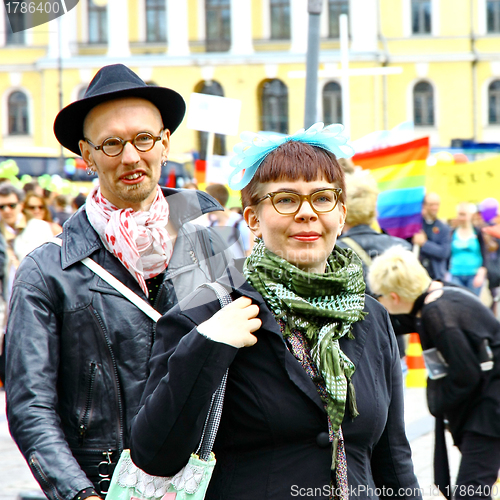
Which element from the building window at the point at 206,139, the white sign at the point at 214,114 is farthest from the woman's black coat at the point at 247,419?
the building window at the point at 206,139

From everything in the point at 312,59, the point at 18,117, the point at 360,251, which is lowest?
the point at 360,251

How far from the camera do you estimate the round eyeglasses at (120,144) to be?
2.71m

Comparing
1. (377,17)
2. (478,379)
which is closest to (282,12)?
(377,17)

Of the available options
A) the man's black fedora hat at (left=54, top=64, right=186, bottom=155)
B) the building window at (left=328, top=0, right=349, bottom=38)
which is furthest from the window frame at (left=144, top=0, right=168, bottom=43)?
the man's black fedora hat at (left=54, top=64, right=186, bottom=155)

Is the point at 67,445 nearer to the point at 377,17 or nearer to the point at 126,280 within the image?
the point at 126,280

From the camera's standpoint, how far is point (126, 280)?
265cm

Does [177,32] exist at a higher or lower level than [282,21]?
lower

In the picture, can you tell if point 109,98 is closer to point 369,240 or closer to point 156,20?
point 369,240

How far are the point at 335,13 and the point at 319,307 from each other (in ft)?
134

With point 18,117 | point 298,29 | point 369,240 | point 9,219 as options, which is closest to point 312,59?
point 369,240

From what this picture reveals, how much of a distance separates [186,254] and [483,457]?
220 centimetres

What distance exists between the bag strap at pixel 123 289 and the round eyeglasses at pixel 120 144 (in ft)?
1.17

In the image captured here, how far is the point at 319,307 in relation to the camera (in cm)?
211

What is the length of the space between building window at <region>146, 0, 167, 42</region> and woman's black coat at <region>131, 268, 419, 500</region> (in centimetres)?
4120
